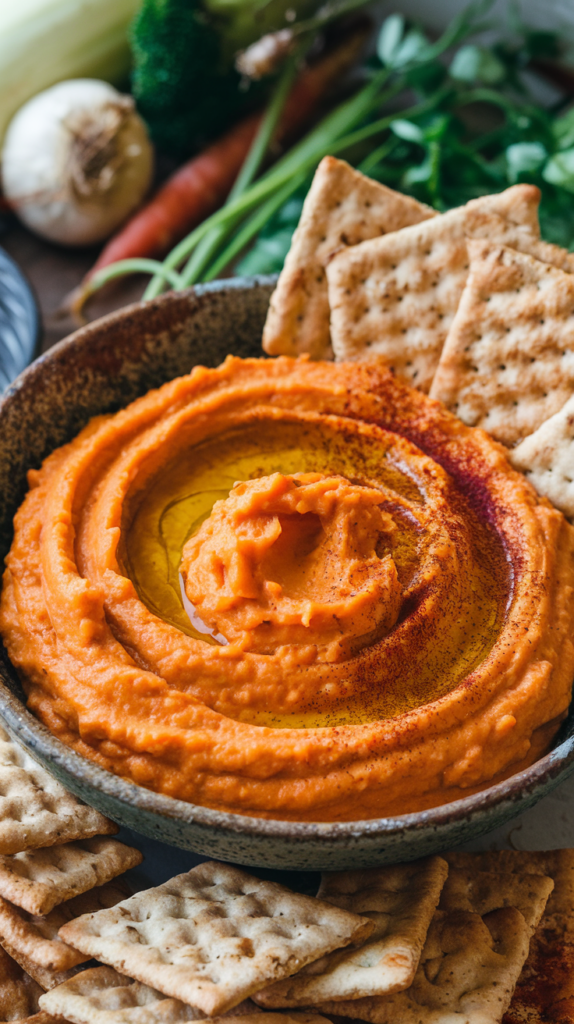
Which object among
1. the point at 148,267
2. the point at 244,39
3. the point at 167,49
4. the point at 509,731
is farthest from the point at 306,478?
the point at 244,39

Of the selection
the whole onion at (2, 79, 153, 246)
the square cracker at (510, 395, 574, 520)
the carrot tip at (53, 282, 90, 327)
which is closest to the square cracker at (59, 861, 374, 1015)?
the square cracker at (510, 395, 574, 520)

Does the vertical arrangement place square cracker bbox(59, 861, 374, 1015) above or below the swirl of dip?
below

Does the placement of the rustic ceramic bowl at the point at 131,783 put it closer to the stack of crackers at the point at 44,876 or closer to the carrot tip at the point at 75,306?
the stack of crackers at the point at 44,876

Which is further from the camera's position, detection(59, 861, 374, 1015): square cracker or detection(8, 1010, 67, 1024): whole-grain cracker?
detection(8, 1010, 67, 1024): whole-grain cracker

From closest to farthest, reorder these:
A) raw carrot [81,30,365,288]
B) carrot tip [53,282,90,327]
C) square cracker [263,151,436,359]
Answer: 1. square cracker [263,151,436,359]
2. carrot tip [53,282,90,327]
3. raw carrot [81,30,365,288]

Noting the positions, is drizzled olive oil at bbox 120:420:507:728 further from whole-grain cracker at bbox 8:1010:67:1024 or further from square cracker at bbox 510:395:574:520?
whole-grain cracker at bbox 8:1010:67:1024

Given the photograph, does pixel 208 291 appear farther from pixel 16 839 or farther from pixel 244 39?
pixel 244 39
